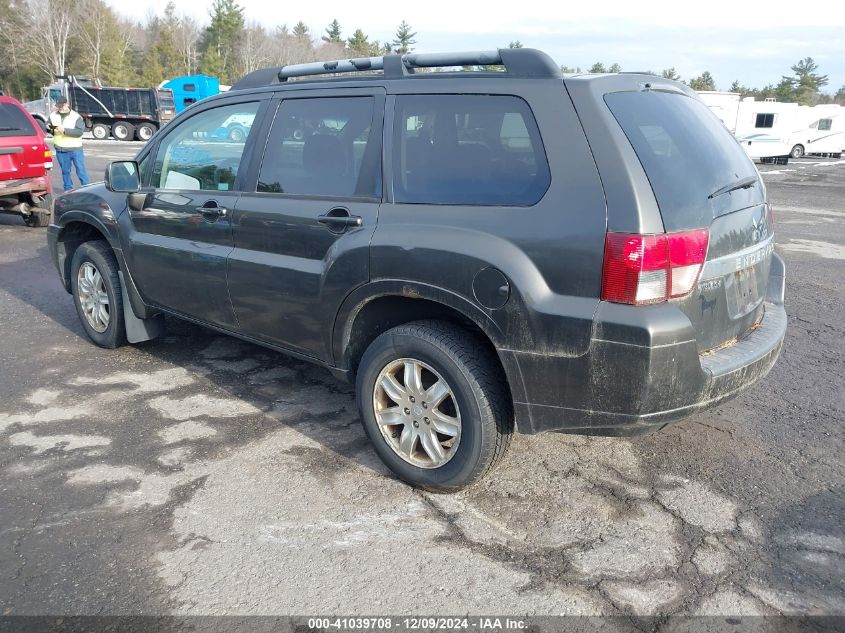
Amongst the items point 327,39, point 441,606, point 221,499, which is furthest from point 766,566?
point 327,39

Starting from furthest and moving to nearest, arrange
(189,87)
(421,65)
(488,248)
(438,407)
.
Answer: (189,87)
(421,65)
(438,407)
(488,248)

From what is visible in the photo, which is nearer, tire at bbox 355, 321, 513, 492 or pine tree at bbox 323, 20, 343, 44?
tire at bbox 355, 321, 513, 492

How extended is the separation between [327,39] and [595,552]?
380ft

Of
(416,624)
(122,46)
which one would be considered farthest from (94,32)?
(416,624)

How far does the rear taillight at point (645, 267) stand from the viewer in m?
2.59

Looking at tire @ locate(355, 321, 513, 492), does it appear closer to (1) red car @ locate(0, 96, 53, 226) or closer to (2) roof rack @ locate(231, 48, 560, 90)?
(2) roof rack @ locate(231, 48, 560, 90)

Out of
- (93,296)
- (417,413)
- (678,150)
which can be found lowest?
(417,413)

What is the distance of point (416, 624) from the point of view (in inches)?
96.5

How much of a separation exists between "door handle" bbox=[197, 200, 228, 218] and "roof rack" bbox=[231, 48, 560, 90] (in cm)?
77

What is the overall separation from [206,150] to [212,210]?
0.50 m

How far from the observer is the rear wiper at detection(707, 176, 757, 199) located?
2.96 meters

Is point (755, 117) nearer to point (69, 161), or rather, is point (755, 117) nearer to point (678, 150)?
point (69, 161)

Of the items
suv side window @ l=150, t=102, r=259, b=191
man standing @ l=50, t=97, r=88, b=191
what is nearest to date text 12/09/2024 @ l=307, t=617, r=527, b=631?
suv side window @ l=150, t=102, r=259, b=191

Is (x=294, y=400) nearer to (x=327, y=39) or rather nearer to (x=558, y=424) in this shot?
(x=558, y=424)
